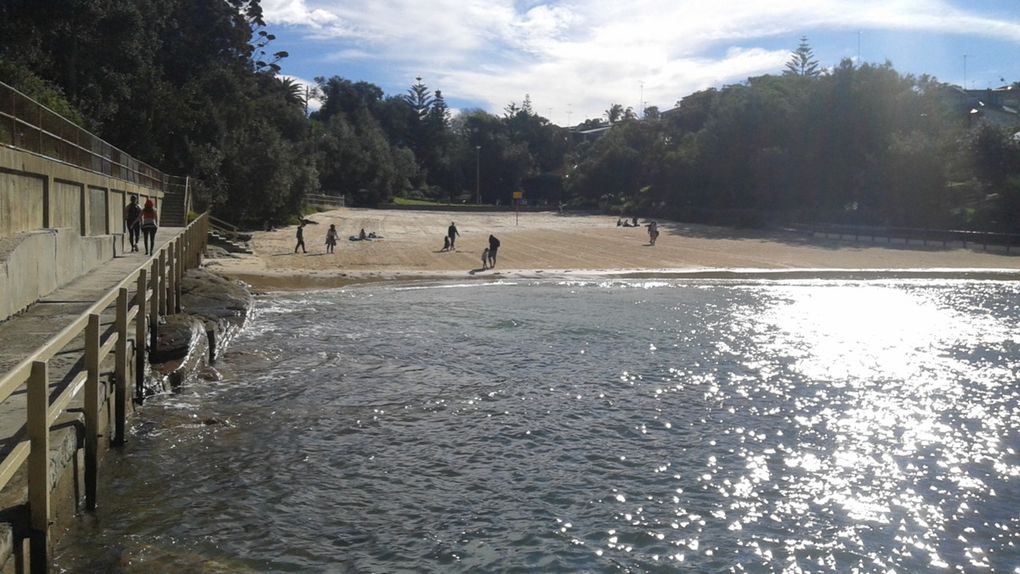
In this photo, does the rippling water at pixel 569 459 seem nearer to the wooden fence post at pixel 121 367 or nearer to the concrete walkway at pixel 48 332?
the wooden fence post at pixel 121 367

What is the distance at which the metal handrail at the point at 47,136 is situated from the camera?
46.4 feet

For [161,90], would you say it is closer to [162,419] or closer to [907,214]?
[162,419]

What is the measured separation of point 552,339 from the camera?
64.4ft

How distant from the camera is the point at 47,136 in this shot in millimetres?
16250

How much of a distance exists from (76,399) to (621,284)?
27.0 meters

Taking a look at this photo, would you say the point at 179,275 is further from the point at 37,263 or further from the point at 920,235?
the point at 920,235

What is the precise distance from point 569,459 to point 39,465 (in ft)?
20.2

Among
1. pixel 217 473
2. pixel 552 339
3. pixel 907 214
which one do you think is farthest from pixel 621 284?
pixel 907 214

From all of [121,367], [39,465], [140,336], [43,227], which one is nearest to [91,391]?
[121,367]

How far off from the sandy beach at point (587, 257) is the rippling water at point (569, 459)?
16968 millimetres

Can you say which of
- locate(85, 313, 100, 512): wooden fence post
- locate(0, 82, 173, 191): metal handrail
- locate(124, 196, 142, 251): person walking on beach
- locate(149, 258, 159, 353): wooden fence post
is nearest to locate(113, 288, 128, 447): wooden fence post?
locate(85, 313, 100, 512): wooden fence post

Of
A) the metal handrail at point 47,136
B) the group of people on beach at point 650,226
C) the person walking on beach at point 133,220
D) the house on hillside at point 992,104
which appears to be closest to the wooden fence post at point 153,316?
the metal handrail at point 47,136

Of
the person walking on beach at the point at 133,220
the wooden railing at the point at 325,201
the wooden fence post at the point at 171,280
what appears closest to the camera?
the wooden fence post at the point at 171,280

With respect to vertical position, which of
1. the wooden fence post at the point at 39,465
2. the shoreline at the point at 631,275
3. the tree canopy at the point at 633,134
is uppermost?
the tree canopy at the point at 633,134
